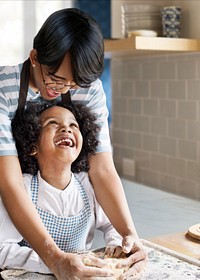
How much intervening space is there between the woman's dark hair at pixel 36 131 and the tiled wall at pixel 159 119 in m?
0.98

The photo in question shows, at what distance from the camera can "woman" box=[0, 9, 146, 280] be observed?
4.28 feet

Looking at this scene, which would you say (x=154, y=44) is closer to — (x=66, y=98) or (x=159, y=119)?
(x=159, y=119)

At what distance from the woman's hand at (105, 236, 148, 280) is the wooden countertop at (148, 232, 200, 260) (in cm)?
17

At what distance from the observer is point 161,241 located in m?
1.58

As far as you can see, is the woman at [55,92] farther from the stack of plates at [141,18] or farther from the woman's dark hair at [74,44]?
the stack of plates at [141,18]

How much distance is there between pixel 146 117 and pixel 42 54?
4.92ft

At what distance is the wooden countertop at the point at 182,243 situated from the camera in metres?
1.49

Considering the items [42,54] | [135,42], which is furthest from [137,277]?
[135,42]

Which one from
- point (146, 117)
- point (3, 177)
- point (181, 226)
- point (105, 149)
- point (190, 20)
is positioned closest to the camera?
point (3, 177)

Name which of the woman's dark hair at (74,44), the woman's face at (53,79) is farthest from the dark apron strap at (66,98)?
the woman's dark hair at (74,44)

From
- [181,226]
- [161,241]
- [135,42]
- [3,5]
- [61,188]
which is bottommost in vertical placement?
[181,226]

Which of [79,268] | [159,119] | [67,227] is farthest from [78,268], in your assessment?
[159,119]

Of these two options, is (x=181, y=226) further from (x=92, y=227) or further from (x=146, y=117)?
(x=146, y=117)

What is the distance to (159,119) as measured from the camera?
2699 mm
